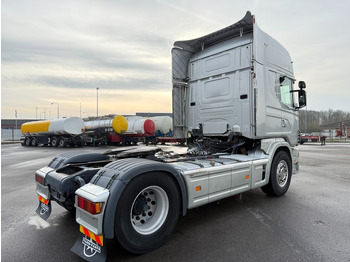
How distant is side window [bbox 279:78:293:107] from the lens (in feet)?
18.8

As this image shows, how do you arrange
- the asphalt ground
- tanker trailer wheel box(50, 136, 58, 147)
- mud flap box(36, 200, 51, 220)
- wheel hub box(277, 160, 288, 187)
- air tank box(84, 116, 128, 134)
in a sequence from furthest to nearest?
tanker trailer wheel box(50, 136, 58, 147) → air tank box(84, 116, 128, 134) → wheel hub box(277, 160, 288, 187) → mud flap box(36, 200, 51, 220) → the asphalt ground

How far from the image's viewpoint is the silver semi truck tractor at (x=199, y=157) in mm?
2670

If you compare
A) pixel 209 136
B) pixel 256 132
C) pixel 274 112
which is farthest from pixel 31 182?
pixel 274 112

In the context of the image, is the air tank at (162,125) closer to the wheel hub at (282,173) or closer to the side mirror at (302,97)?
the side mirror at (302,97)

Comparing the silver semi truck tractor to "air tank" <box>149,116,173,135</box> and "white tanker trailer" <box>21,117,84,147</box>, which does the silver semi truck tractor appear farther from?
→ "white tanker trailer" <box>21,117,84,147</box>

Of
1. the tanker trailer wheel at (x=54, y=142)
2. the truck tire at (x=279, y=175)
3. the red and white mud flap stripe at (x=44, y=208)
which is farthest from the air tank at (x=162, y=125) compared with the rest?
the red and white mud flap stripe at (x=44, y=208)

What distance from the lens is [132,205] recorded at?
8.96ft

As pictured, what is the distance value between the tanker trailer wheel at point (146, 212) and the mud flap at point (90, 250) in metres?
0.20

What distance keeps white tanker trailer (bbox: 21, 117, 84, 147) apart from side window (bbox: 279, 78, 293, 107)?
22.5 meters

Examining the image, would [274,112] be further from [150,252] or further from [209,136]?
[150,252]

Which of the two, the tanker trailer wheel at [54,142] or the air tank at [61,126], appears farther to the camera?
the tanker trailer wheel at [54,142]

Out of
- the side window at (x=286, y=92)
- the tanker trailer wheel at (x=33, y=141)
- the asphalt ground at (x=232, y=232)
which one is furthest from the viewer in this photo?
the tanker trailer wheel at (x=33, y=141)

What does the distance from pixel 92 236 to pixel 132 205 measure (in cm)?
53

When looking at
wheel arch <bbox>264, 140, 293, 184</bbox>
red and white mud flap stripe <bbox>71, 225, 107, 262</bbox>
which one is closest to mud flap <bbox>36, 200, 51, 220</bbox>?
red and white mud flap stripe <bbox>71, 225, 107, 262</bbox>
